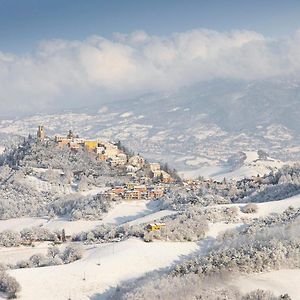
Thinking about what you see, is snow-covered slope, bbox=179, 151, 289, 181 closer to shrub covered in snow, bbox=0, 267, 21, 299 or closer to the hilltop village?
the hilltop village

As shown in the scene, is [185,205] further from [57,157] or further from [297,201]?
[57,157]

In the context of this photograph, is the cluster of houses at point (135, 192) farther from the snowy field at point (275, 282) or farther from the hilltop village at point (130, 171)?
the snowy field at point (275, 282)

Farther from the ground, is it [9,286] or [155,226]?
[9,286]

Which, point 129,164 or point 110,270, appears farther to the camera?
point 129,164

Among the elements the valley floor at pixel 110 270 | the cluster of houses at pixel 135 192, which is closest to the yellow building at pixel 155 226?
the valley floor at pixel 110 270

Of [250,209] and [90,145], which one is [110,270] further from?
[90,145]

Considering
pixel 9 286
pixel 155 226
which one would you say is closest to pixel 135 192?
pixel 155 226

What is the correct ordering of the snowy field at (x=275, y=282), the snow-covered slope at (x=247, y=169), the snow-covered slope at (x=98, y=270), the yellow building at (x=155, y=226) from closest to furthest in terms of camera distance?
1. the snowy field at (x=275, y=282)
2. the snow-covered slope at (x=98, y=270)
3. the yellow building at (x=155, y=226)
4. the snow-covered slope at (x=247, y=169)

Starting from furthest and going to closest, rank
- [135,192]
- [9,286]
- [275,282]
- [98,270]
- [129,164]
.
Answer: [129,164] → [135,192] → [98,270] → [9,286] → [275,282]

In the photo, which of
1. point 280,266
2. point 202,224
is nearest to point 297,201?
point 202,224

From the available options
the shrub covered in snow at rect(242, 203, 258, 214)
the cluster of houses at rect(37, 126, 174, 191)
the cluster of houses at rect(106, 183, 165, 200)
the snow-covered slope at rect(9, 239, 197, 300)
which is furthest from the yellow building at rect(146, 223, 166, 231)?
the cluster of houses at rect(37, 126, 174, 191)
